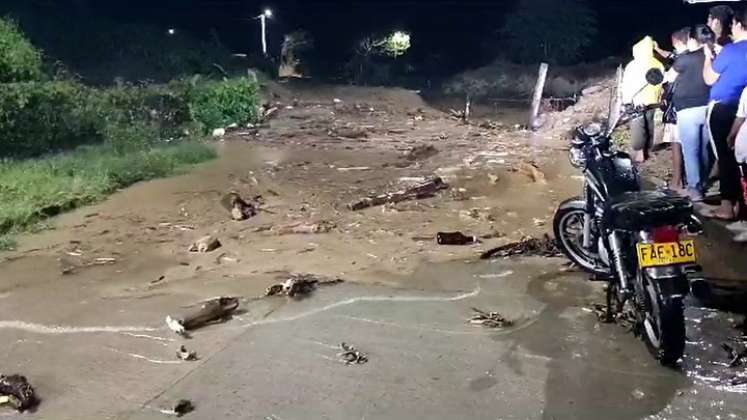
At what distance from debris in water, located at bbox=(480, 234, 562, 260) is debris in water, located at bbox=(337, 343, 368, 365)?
224cm

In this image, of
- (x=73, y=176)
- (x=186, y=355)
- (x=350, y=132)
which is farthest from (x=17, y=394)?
(x=350, y=132)

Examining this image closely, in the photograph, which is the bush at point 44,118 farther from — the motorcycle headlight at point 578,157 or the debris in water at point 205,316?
the motorcycle headlight at point 578,157

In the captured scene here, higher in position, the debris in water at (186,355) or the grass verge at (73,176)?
the grass verge at (73,176)

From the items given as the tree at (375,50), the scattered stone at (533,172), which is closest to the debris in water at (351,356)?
the scattered stone at (533,172)

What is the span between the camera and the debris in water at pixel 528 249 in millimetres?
6880

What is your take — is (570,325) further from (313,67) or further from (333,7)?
(333,7)

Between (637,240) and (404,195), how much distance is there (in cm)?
514

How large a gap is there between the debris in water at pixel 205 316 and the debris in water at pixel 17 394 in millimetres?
1115

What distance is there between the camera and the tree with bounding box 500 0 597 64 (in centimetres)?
2919

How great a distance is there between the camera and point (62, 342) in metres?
5.43

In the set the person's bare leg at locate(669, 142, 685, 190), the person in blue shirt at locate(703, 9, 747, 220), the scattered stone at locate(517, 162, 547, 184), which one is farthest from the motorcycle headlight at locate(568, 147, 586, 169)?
the scattered stone at locate(517, 162, 547, 184)

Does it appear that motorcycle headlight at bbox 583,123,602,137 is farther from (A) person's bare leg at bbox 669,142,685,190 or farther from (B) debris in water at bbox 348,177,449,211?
(B) debris in water at bbox 348,177,449,211

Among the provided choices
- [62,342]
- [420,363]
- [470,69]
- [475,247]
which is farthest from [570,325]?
[470,69]

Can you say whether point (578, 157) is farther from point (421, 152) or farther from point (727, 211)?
point (421, 152)
